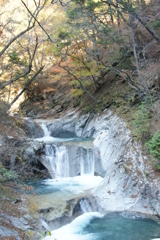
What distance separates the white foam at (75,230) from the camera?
6.07 m

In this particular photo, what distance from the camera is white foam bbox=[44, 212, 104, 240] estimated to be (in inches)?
239

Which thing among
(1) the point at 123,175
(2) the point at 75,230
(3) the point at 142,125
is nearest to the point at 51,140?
(1) the point at 123,175

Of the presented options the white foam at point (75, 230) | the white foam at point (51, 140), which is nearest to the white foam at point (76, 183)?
the white foam at point (75, 230)

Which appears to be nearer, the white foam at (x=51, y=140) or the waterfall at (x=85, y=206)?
the waterfall at (x=85, y=206)

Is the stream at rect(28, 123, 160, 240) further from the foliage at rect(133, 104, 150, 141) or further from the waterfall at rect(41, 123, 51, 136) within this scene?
the waterfall at rect(41, 123, 51, 136)

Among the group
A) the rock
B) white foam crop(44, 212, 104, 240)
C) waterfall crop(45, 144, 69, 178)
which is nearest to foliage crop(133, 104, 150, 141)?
white foam crop(44, 212, 104, 240)

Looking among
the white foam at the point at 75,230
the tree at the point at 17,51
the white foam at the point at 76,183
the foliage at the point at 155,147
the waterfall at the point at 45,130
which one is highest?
the tree at the point at 17,51

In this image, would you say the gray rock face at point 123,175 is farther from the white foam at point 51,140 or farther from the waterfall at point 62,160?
the white foam at point 51,140

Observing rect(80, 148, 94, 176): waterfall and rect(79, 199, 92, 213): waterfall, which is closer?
rect(79, 199, 92, 213): waterfall

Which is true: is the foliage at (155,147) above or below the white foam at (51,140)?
below

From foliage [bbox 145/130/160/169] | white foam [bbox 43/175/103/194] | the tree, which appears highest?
the tree

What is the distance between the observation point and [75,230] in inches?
253

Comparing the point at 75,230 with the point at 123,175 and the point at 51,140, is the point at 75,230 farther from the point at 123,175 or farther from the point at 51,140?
the point at 51,140

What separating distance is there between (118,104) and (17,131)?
5.78m
